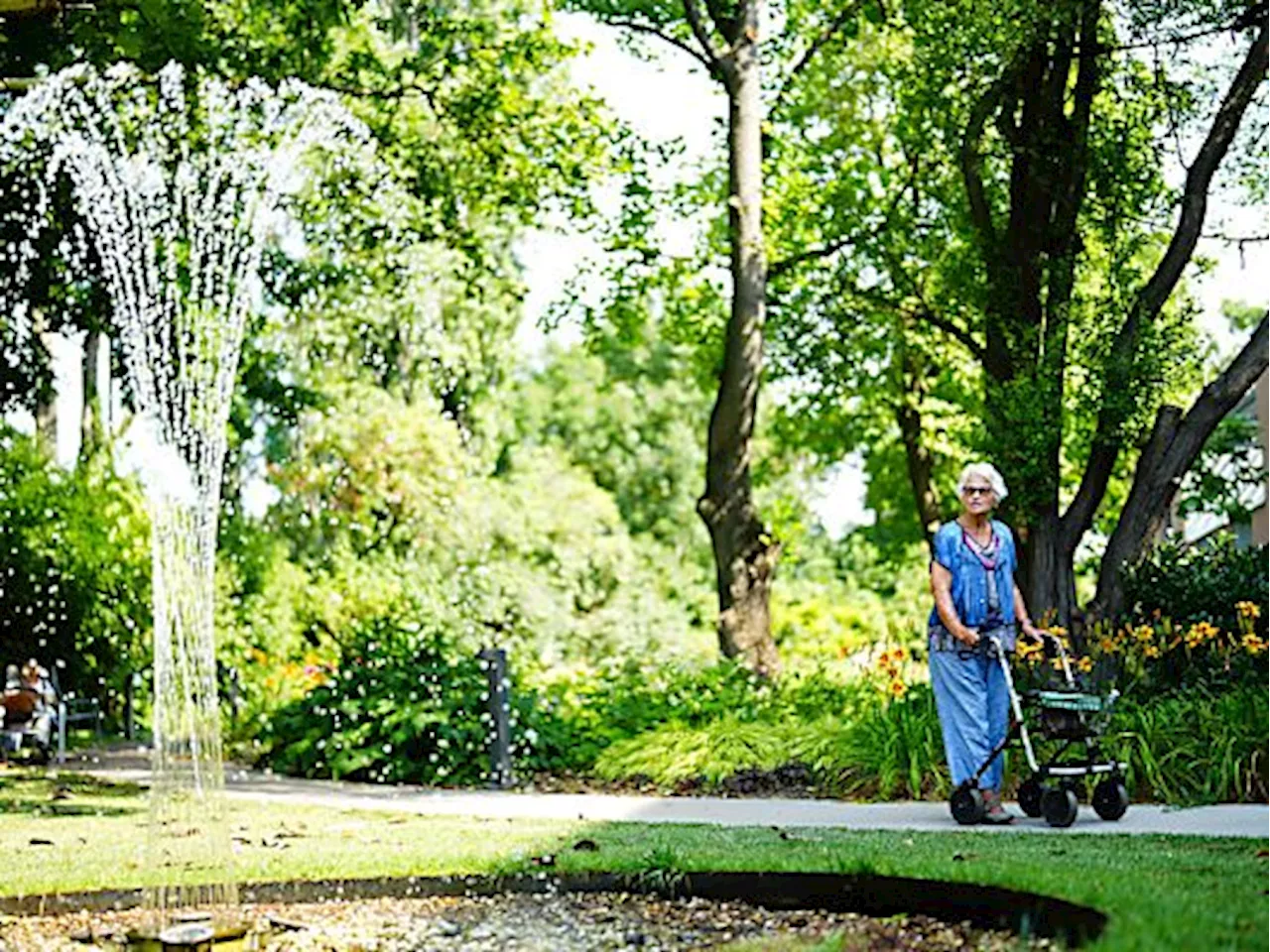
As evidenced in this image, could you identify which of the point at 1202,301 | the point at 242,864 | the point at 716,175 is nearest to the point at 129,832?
the point at 242,864

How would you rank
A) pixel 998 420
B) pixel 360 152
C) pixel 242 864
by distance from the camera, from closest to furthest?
pixel 242 864
pixel 998 420
pixel 360 152

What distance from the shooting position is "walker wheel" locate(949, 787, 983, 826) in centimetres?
814

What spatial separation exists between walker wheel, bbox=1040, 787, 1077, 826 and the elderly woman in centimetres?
24

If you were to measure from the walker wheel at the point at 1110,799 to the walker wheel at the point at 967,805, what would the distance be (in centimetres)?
53

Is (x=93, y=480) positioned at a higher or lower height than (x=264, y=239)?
lower

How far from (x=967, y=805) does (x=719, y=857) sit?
1.91 metres

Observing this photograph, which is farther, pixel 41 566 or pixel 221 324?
pixel 41 566

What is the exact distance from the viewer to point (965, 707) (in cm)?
829

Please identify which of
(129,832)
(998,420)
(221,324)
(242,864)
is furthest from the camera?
(221,324)

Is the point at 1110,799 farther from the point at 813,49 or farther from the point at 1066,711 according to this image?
the point at 813,49

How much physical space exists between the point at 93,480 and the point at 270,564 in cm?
216

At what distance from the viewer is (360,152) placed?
1548cm

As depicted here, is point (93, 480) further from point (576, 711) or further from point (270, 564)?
point (576, 711)

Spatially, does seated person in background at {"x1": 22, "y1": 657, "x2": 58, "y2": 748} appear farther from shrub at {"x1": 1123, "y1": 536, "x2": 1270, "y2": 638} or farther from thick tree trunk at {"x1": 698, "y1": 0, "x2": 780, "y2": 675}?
shrub at {"x1": 1123, "y1": 536, "x2": 1270, "y2": 638}
